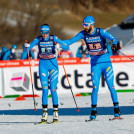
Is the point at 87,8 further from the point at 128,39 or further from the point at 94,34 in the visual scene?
the point at 94,34

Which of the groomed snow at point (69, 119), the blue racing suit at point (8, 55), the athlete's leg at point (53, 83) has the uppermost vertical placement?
the blue racing suit at point (8, 55)

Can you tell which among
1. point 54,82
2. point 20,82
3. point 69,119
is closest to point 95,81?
point 54,82

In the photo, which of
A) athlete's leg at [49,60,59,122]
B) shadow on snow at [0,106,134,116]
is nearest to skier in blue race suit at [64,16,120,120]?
athlete's leg at [49,60,59,122]

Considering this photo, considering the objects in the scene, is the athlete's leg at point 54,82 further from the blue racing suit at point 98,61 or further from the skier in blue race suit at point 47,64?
the blue racing suit at point 98,61

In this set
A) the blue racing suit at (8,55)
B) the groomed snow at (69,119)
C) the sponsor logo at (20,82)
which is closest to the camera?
the groomed snow at (69,119)

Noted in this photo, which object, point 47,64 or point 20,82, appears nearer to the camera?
point 47,64

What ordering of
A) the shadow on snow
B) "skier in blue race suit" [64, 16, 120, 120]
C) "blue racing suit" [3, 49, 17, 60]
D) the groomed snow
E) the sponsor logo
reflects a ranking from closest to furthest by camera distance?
the groomed snow, "skier in blue race suit" [64, 16, 120, 120], the shadow on snow, the sponsor logo, "blue racing suit" [3, 49, 17, 60]

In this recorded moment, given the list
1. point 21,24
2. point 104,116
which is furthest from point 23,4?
point 104,116

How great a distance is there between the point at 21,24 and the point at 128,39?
45639 mm

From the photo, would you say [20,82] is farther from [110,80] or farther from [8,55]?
[110,80]

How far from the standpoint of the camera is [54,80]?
372 inches

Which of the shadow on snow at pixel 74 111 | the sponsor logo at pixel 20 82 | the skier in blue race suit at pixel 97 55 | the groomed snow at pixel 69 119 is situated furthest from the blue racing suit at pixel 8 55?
the skier in blue race suit at pixel 97 55

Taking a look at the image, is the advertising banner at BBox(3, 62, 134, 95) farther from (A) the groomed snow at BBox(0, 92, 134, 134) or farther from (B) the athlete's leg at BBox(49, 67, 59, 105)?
(B) the athlete's leg at BBox(49, 67, 59, 105)

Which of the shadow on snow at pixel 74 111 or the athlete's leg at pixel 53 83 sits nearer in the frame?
the athlete's leg at pixel 53 83
